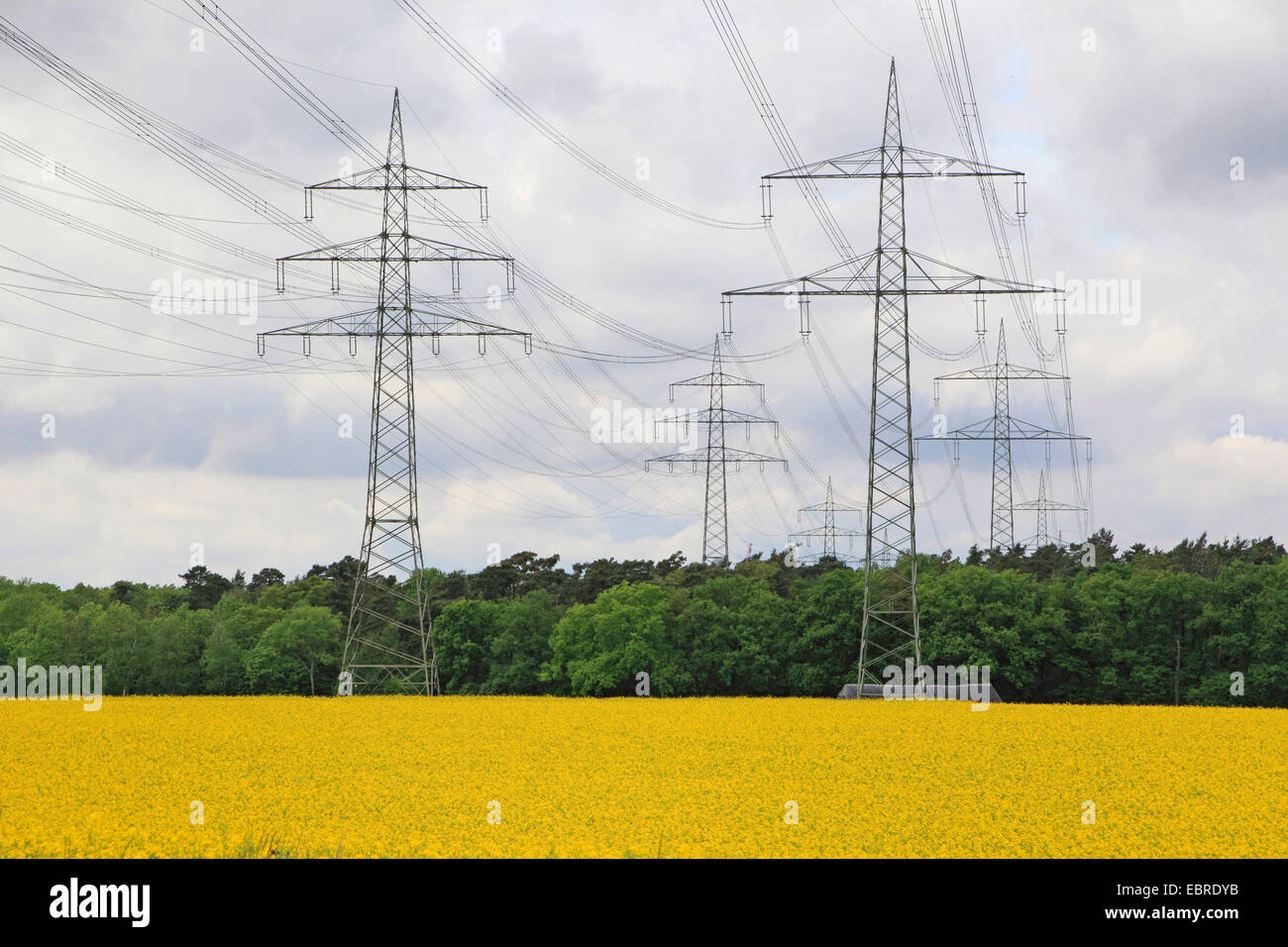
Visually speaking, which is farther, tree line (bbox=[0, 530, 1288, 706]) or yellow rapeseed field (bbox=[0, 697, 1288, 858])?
tree line (bbox=[0, 530, 1288, 706])

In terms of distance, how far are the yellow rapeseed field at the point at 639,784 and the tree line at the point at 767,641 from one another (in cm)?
1863

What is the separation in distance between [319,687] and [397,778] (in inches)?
1946

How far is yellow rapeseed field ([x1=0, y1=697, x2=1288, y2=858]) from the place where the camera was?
22156 millimetres

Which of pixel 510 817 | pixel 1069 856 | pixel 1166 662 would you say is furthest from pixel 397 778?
pixel 1166 662

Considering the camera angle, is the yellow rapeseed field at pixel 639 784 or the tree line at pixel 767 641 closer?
the yellow rapeseed field at pixel 639 784

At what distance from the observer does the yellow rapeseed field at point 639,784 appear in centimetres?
2216

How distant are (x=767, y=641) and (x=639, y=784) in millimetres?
46369

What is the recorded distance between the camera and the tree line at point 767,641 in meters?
67.6

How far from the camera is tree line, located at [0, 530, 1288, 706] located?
222 ft

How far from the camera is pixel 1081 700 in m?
70.0

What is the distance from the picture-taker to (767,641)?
75000 millimetres

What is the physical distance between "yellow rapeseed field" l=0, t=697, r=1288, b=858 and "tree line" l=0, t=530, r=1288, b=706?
18630mm

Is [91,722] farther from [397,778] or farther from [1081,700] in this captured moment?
[1081,700]

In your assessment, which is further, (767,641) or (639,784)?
(767,641)
